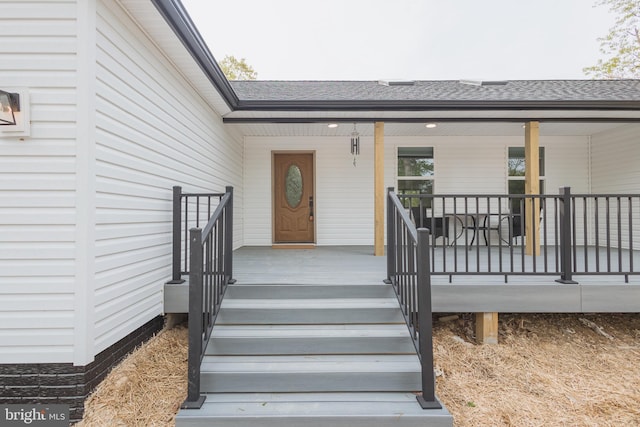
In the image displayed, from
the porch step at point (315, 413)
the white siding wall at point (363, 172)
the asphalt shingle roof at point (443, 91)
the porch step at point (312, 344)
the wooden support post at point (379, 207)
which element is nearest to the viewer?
the porch step at point (315, 413)

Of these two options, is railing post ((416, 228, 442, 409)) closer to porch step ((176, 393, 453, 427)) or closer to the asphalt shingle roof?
porch step ((176, 393, 453, 427))

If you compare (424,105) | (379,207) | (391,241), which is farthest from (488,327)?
(424,105)

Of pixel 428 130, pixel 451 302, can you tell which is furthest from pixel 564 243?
pixel 428 130

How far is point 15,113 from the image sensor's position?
204 centimetres

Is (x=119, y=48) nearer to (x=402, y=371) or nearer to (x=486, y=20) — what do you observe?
(x=402, y=371)

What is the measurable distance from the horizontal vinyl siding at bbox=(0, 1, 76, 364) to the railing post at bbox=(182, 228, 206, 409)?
744 mm

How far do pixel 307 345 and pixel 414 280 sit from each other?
0.95 metres

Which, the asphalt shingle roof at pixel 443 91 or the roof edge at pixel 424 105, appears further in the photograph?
the asphalt shingle roof at pixel 443 91

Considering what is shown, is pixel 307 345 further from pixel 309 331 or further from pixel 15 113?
pixel 15 113

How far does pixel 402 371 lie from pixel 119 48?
10.2 ft

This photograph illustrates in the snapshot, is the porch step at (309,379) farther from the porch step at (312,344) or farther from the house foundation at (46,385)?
the house foundation at (46,385)

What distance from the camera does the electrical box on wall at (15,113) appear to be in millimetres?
2023

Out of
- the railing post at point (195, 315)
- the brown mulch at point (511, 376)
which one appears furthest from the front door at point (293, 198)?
the railing post at point (195, 315)

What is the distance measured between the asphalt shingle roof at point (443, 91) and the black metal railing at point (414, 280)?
100 inches
